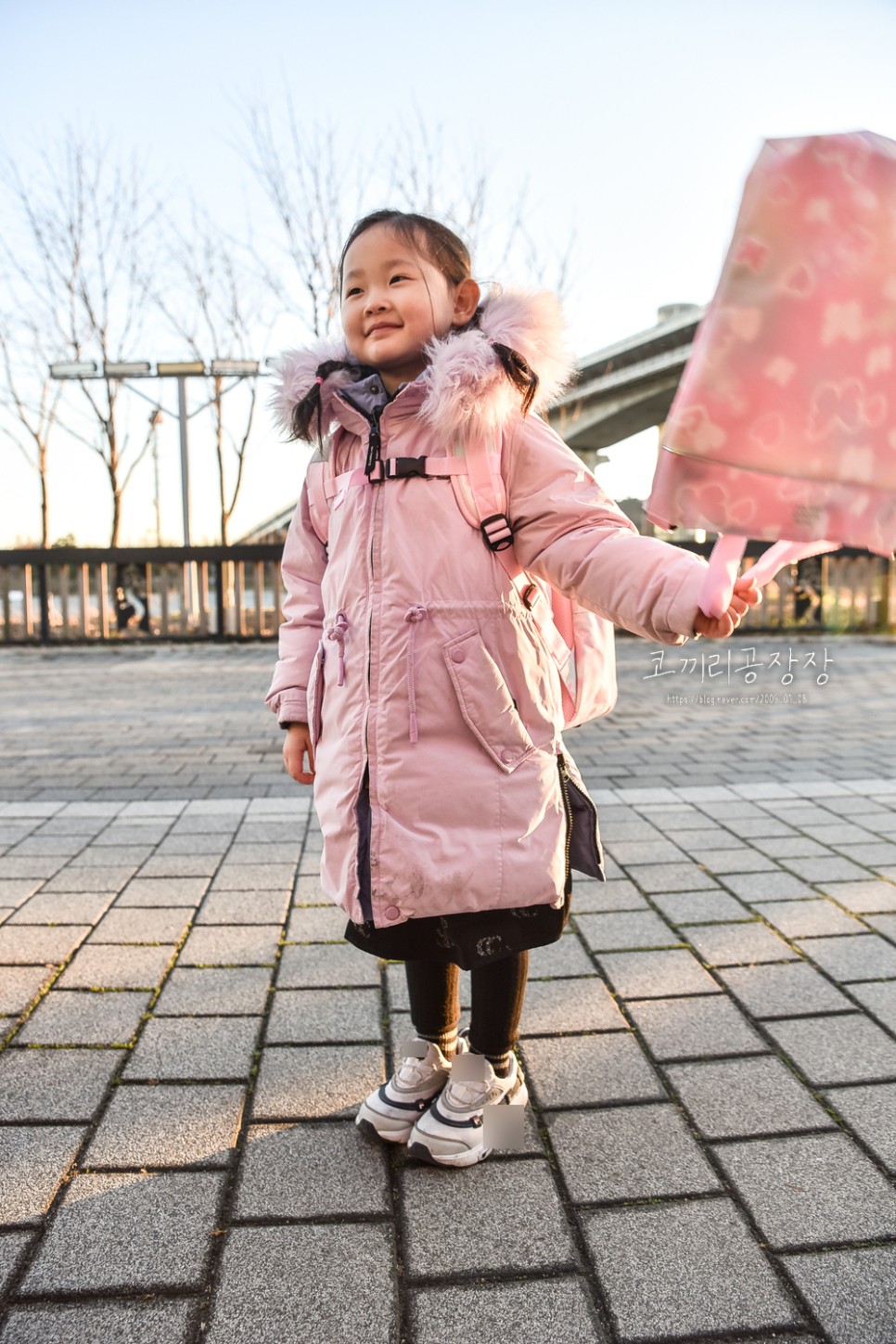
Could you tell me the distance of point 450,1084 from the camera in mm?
1830

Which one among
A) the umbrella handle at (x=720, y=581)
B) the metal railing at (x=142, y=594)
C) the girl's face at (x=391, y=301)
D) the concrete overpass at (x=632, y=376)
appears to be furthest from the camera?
the concrete overpass at (x=632, y=376)

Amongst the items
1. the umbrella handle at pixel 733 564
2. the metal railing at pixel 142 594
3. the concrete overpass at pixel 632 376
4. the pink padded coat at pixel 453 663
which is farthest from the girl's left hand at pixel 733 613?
the concrete overpass at pixel 632 376

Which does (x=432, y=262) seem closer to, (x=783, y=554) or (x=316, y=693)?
(x=316, y=693)

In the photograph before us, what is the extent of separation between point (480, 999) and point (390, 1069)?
1.24ft

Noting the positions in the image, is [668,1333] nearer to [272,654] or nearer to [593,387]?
[272,654]

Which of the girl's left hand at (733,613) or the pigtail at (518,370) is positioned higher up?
the pigtail at (518,370)

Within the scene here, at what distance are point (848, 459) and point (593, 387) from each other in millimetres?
14583

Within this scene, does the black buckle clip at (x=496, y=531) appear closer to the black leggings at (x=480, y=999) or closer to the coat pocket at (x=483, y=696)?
the coat pocket at (x=483, y=696)

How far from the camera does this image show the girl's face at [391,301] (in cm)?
174

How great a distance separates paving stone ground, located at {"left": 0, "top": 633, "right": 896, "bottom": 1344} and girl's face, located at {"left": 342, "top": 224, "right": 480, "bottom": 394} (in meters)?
1.44

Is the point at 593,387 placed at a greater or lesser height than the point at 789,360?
greater

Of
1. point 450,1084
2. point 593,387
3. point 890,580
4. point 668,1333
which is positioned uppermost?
point 593,387

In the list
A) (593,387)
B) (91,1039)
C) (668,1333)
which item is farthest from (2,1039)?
(593,387)

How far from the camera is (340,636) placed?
1704 mm
